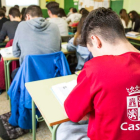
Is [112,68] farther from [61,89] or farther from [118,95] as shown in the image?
[61,89]

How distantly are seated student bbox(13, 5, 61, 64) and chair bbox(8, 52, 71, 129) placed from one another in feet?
0.72

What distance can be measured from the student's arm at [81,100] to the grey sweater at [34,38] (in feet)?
4.03

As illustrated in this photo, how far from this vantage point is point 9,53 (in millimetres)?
2379

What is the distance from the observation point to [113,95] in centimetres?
80

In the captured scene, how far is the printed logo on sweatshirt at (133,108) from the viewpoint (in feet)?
2.64

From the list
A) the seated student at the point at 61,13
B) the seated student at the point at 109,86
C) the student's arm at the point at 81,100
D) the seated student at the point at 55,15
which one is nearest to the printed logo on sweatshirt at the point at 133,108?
the seated student at the point at 109,86

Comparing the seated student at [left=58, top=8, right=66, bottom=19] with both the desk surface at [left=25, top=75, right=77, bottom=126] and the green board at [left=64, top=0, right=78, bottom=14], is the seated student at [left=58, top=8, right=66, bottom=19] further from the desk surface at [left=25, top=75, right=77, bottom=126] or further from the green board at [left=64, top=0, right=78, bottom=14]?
the desk surface at [left=25, top=75, right=77, bottom=126]

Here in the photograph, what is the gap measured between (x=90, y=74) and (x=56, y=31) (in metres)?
1.49

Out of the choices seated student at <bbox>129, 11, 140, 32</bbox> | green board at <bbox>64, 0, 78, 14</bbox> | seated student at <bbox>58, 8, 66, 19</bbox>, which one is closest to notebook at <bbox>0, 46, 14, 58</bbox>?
seated student at <bbox>58, 8, 66, 19</bbox>

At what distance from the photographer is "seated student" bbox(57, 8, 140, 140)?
792 millimetres

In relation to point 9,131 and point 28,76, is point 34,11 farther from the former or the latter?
point 9,131

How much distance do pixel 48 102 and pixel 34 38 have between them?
1.02 meters

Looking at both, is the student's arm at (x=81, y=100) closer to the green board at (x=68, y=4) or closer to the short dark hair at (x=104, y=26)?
the short dark hair at (x=104, y=26)

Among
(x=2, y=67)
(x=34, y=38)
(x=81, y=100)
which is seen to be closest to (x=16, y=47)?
(x=34, y=38)
